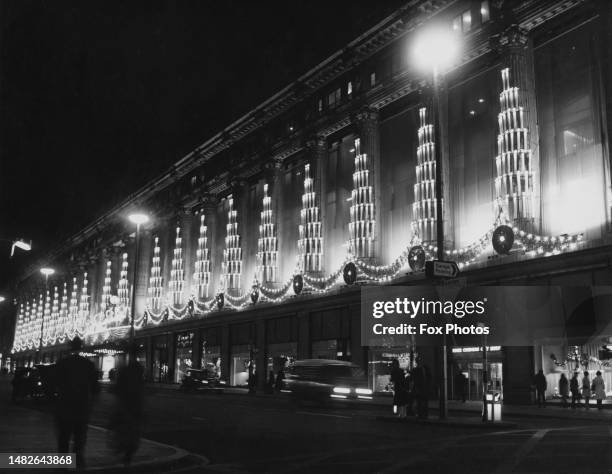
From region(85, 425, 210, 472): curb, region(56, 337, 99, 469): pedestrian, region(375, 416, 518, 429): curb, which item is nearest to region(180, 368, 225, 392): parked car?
region(375, 416, 518, 429): curb

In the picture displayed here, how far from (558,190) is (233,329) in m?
33.8

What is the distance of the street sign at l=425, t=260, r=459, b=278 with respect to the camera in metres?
22.5

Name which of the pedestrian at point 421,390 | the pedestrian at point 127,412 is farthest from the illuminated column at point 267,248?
the pedestrian at point 127,412

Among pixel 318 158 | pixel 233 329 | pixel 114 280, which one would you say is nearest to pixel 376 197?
pixel 318 158

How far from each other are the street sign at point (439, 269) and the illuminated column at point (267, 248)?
3264 centimetres

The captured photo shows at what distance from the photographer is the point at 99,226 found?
100m

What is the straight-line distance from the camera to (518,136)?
3522 centimetres

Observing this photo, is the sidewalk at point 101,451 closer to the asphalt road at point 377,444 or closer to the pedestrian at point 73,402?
the pedestrian at point 73,402

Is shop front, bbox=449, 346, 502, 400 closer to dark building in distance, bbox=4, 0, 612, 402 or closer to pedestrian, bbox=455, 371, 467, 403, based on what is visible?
pedestrian, bbox=455, 371, 467, 403

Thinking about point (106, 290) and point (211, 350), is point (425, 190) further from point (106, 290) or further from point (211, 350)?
point (106, 290)

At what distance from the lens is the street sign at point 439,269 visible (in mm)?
22500

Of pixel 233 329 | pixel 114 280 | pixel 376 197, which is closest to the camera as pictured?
pixel 376 197

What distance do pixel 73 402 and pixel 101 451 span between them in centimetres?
326

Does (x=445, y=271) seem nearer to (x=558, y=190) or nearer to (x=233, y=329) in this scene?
(x=558, y=190)
